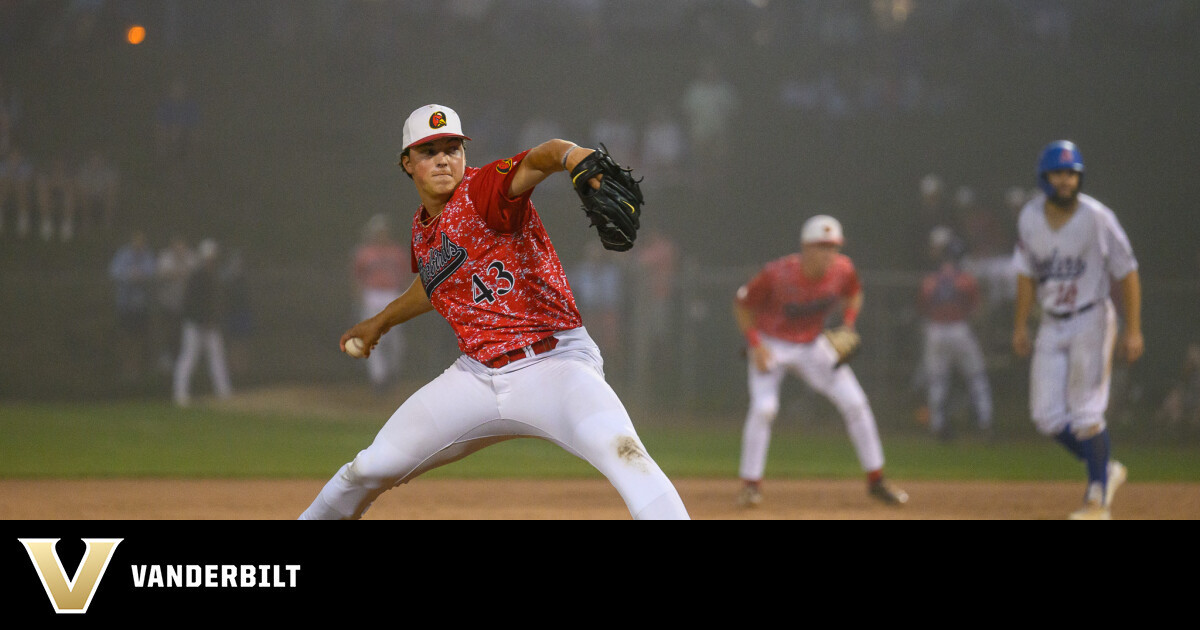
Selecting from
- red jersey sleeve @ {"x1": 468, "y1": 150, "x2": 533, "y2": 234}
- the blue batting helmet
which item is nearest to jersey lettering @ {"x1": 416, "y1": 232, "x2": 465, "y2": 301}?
red jersey sleeve @ {"x1": 468, "y1": 150, "x2": 533, "y2": 234}

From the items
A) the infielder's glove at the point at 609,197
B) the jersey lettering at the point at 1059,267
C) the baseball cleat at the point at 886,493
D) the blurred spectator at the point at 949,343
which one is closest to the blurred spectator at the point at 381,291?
the blurred spectator at the point at 949,343

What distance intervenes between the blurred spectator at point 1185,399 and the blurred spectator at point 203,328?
38.1 ft

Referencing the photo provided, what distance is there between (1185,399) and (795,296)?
6.80 m

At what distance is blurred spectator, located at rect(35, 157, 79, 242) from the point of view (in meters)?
18.3

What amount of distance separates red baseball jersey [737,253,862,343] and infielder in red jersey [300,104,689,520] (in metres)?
4.56

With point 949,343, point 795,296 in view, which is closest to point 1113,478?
point 795,296

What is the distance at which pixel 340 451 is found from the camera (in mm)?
11922

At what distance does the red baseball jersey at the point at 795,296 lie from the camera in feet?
28.5

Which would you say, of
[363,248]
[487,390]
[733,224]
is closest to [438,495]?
[487,390]

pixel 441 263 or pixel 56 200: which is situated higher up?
pixel 56 200

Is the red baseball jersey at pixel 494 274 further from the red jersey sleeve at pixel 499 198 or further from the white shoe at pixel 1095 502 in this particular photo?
the white shoe at pixel 1095 502

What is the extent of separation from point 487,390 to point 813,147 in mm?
17465

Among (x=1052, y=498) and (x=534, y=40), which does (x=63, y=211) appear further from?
(x=1052, y=498)

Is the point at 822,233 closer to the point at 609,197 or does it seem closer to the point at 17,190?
the point at 609,197
